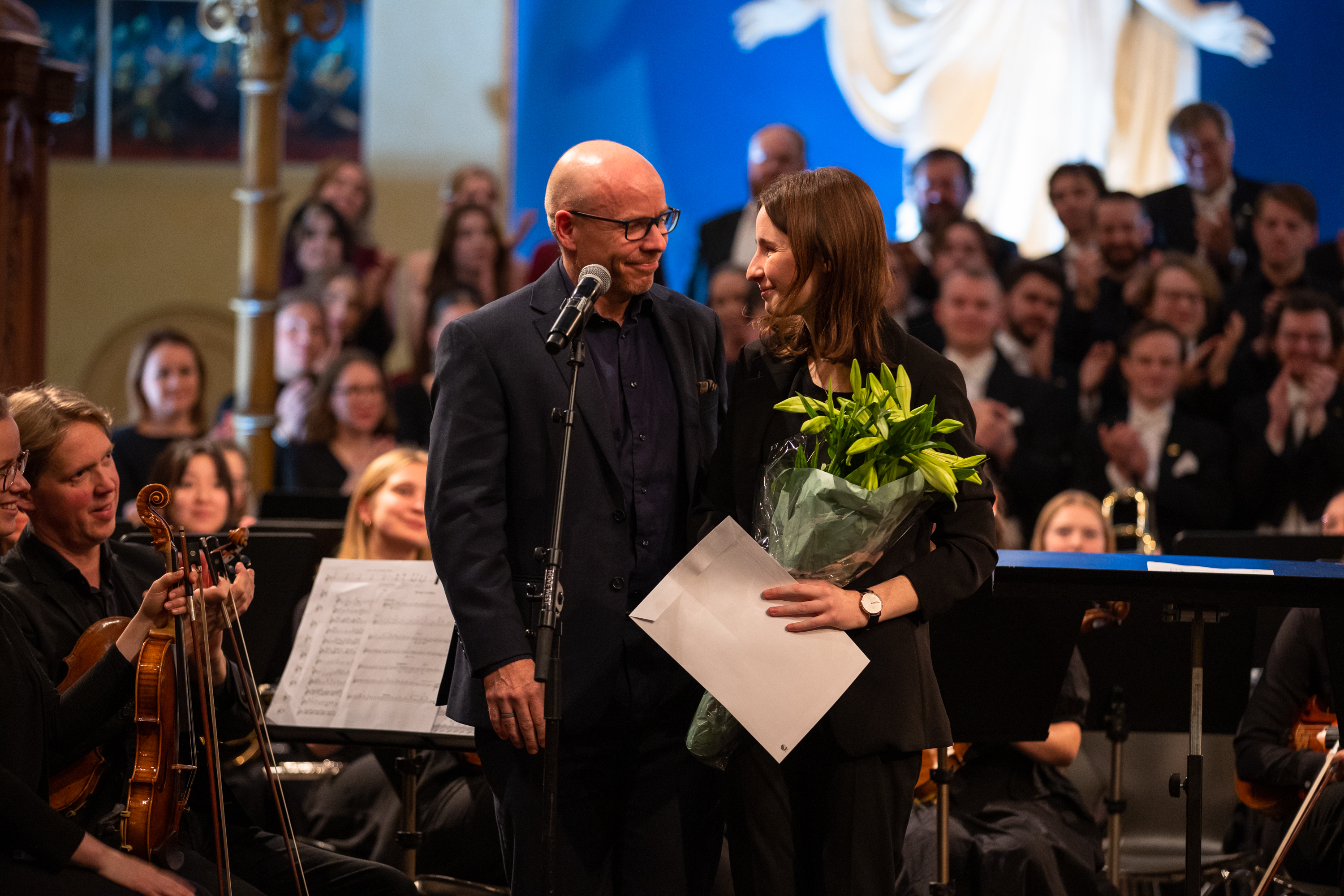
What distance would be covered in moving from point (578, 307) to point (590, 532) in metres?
0.40

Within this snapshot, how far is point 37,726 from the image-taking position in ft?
7.45

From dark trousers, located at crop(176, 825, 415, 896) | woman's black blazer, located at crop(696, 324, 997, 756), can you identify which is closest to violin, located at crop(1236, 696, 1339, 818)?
woman's black blazer, located at crop(696, 324, 997, 756)

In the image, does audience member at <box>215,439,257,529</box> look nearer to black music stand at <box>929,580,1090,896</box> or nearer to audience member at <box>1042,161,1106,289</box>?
black music stand at <box>929,580,1090,896</box>

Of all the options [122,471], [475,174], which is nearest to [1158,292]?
[475,174]

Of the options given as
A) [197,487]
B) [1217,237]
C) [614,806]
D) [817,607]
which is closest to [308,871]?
[614,806]

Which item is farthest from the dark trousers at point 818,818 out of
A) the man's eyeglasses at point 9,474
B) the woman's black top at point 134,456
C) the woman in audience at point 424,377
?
the woman in audience at point 424,377

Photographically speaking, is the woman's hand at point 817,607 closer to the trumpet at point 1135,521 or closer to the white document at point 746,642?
the white document at point 746,642

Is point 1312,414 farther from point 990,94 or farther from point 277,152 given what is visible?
point 277,152

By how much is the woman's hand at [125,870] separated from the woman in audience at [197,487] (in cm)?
223

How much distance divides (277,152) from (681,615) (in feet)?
18.7

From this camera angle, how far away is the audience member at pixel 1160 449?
6520 millimetres

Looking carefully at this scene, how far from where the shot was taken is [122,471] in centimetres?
541

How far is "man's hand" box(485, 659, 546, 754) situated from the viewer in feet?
6.82

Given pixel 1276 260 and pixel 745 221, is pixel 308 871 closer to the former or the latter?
pixel 745 221
